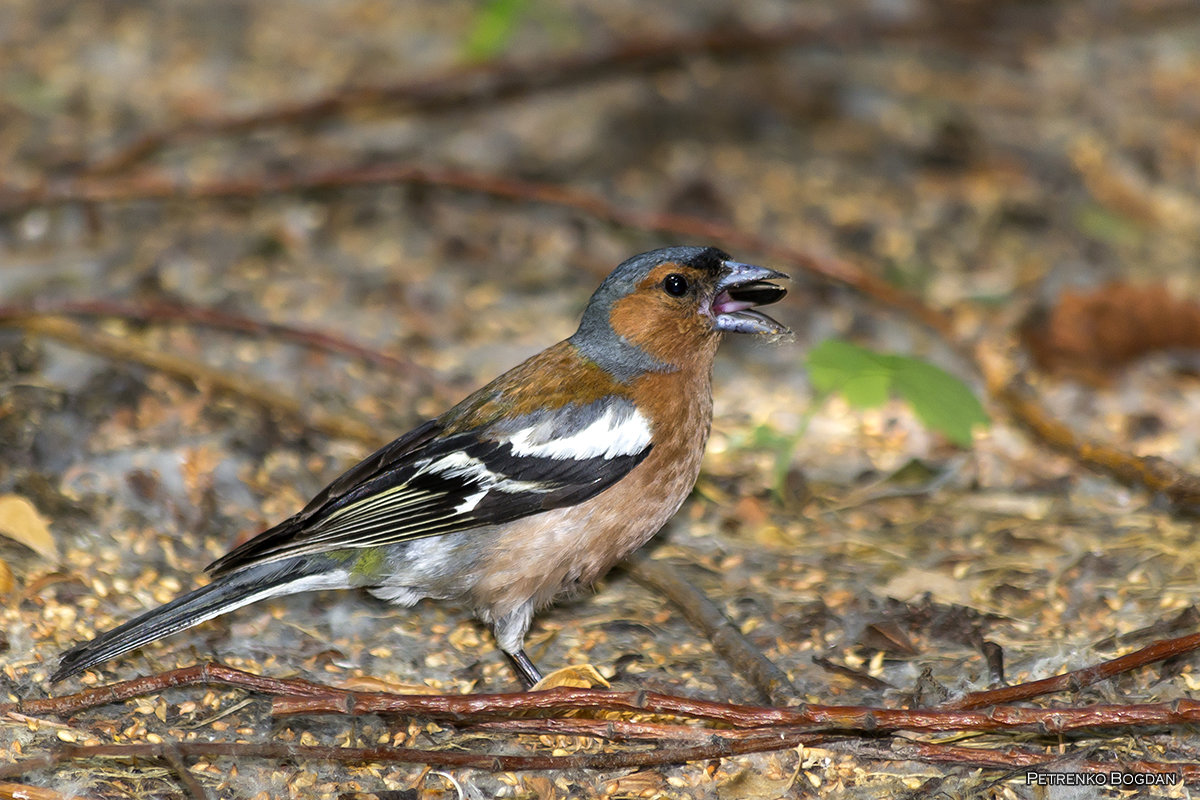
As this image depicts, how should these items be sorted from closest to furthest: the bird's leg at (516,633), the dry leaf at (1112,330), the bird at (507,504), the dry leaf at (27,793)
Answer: the dry leaf at (27,793) → the bird at (507,504) → the bird's leg at (516,633) → the dry leaf at (1112,330)

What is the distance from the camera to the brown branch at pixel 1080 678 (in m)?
3.35

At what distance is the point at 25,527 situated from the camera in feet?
13.2

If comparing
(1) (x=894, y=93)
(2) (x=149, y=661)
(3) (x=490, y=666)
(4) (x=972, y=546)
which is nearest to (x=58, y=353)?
(2) (x=149, y=661)

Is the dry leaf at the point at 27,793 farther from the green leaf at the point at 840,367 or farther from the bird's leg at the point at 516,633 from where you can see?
the green leaf at the point at 840,367

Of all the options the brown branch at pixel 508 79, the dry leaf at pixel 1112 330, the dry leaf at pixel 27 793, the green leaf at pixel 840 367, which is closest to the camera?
the dry leaf at pixel 27 793

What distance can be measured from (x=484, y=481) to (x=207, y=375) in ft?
5.53

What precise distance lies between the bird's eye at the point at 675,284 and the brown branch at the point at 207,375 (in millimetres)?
1399

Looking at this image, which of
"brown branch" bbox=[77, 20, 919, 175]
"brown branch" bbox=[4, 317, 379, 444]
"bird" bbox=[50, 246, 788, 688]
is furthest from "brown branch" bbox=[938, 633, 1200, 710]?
"brown branch" bbox=[77, 20, 919, 175]

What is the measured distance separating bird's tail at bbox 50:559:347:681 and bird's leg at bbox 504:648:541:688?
58cm

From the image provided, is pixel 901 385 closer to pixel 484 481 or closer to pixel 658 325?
pixel 658 325

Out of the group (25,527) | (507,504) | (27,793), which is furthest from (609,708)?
(25,527)

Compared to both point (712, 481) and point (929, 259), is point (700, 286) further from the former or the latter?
point (929, 259)

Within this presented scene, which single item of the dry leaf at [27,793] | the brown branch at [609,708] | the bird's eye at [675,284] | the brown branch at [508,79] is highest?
the brown branch at [508,79]

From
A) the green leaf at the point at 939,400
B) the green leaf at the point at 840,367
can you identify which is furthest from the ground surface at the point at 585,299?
the green leaf at the point at 939,400
